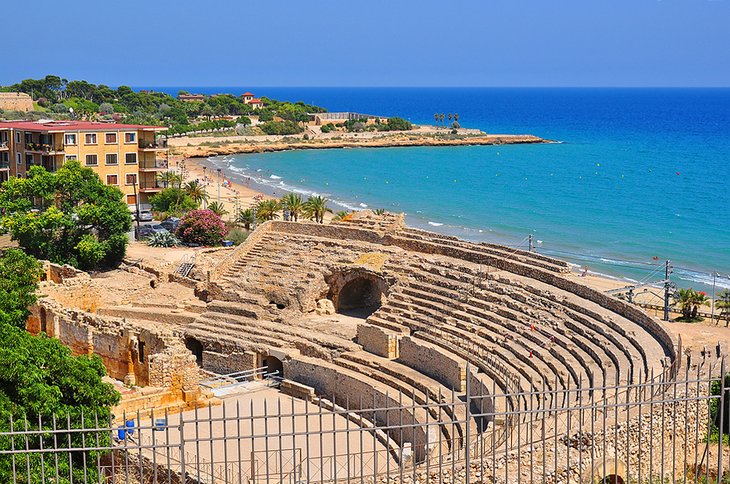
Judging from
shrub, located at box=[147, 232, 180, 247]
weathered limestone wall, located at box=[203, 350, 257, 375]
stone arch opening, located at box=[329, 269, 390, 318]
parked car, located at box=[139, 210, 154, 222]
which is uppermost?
parked car, located at box=[139, 210, 154, 222]

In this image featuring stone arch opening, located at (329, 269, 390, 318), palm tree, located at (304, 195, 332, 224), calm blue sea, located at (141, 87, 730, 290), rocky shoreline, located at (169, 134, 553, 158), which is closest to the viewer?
stone arch opening, located at (329, 269, 390, 318)

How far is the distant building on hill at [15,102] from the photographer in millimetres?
112438

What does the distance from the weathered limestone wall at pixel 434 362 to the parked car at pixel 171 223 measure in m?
24.2

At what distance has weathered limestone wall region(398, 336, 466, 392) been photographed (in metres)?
27.9

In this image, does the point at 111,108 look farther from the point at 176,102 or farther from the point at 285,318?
the point at 285,318

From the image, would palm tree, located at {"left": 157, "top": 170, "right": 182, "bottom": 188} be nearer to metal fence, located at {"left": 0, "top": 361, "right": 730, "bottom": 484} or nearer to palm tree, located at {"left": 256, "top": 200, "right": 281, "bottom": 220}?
palm tree, located at {"left": 256, "top": 200, "right": 281, "bottom": 220}

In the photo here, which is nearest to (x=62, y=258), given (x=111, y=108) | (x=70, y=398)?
(x=70, y=398)

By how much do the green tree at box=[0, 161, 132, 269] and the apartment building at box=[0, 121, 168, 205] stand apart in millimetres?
6817

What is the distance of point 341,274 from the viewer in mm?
37844

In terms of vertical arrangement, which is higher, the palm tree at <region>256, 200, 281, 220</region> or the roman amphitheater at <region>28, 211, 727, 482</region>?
the palm tree at <region>256, 200, 281, 220</region>

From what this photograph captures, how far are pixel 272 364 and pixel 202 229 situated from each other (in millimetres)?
17228

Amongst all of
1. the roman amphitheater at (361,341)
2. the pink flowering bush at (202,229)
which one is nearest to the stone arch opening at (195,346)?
the roman amphitheater at (361,341)

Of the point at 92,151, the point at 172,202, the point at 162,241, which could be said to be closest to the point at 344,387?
the point at 162,241

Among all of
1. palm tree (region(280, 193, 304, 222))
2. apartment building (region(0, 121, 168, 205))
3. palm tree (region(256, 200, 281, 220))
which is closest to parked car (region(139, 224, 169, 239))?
apartment building (region(0, 121, 168, 205))
